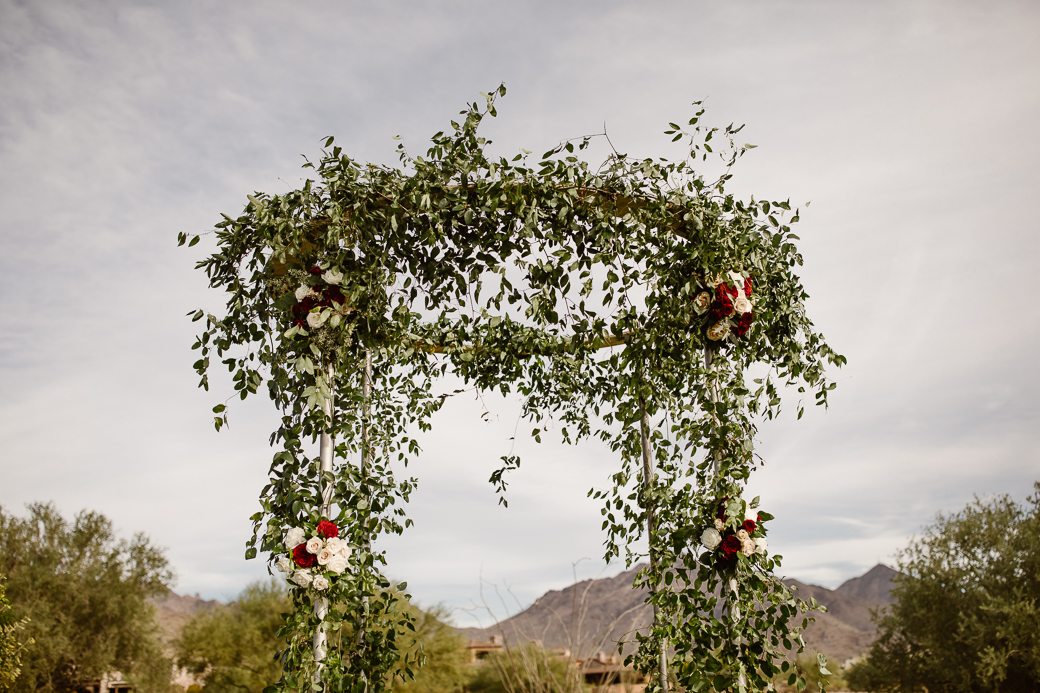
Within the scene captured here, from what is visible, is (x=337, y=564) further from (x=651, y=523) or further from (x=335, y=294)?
(x=651, y=523)

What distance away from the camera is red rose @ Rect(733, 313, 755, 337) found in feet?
9.21

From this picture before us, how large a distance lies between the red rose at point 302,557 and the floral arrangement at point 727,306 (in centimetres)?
194

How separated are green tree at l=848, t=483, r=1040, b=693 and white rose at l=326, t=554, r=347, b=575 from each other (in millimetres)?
8616

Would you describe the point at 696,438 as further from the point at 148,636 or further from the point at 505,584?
the point at 148,636

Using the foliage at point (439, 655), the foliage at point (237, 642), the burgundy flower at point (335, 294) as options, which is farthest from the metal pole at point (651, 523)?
the foliage at point (237, 642)

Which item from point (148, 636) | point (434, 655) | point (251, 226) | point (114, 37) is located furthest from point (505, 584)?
point (148, 636)

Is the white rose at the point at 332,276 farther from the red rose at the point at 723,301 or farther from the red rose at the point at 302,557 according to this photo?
the red rose at the point at 723,301

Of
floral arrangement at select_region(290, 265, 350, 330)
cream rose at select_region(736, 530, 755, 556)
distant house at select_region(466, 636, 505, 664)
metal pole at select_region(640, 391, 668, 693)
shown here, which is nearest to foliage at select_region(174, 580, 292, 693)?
distant house at select_region(466, 636, 505, 664)

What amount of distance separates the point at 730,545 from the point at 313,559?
1652 mm

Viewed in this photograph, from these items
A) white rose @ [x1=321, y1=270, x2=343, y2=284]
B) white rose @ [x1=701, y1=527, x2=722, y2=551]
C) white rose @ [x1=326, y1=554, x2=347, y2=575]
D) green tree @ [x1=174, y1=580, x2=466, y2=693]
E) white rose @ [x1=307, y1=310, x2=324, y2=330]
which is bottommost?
green tree @ [x1=174, y1=580, x2=466, y2=693]

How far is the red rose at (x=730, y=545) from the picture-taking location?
8.21 ft

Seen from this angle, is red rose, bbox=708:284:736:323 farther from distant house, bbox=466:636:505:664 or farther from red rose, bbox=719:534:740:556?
distant house, bbox=466:636:505:664

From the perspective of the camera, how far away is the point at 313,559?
2.40 m

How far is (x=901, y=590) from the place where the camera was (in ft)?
30.2
